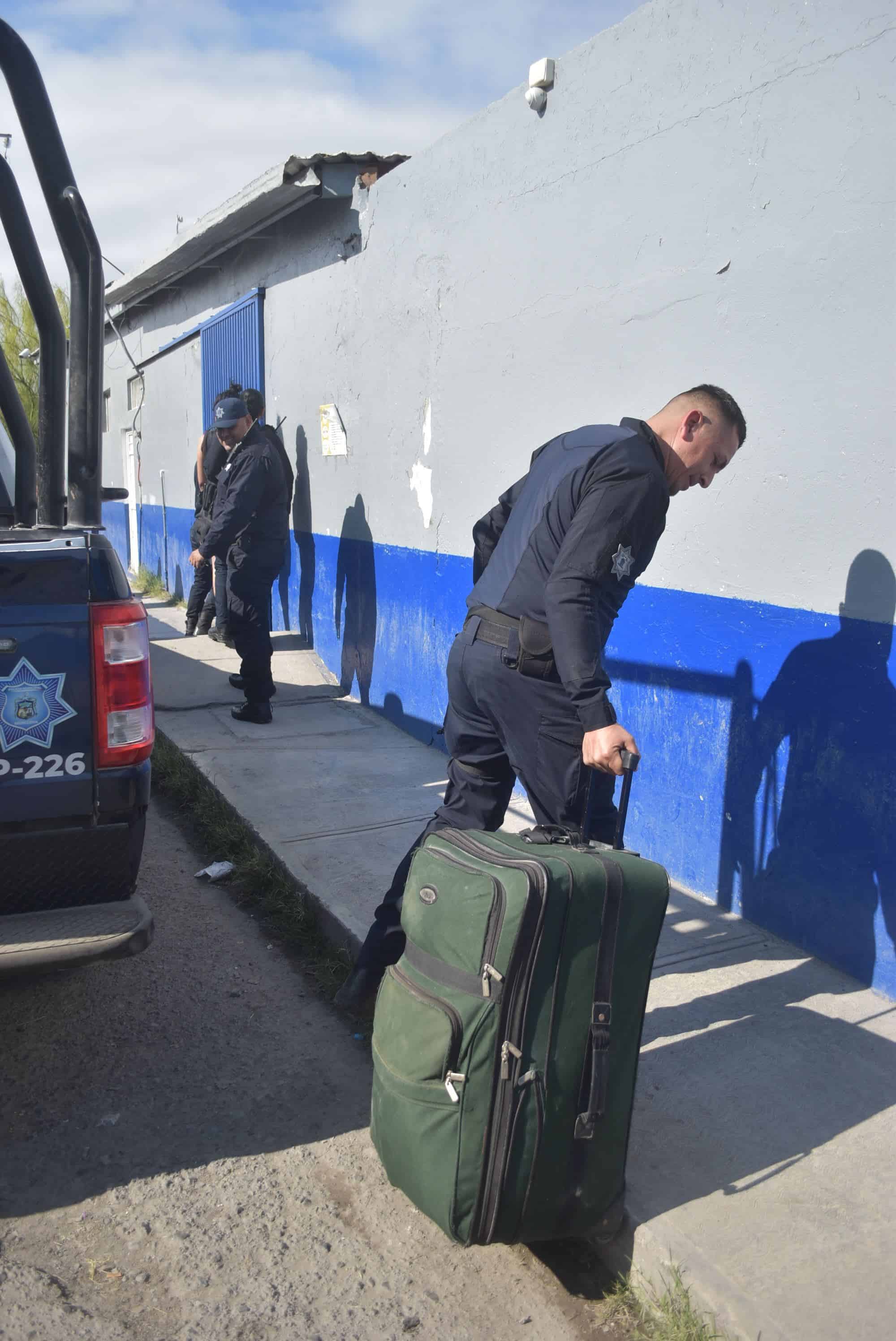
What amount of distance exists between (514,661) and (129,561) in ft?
43.7

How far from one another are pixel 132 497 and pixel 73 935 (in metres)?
12.6

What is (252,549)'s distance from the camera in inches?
251

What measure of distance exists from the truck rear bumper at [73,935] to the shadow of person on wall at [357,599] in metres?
4.25

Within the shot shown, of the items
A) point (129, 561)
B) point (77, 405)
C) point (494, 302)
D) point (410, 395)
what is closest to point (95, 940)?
point (77, 405)

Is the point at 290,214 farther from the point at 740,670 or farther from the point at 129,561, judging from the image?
the point at 129,561

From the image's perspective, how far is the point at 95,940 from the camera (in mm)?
2449

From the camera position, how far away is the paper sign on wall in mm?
7082

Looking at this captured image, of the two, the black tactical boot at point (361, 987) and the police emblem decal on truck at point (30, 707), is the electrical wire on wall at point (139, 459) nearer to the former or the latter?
the black tactical boot at point (361, 987)

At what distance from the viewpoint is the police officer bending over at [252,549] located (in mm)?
6285

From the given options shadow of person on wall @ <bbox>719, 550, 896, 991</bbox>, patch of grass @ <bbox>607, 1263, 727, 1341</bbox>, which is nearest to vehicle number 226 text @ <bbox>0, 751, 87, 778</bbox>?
patch of grass @ <bbox>607, 1263, 727, 1341</bbox>

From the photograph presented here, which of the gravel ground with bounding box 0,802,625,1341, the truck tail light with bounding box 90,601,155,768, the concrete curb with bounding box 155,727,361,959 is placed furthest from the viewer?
the concrete curb with bounding box 155,727,361,959

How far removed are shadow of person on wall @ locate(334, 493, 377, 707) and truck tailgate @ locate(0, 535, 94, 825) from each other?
13.9ft

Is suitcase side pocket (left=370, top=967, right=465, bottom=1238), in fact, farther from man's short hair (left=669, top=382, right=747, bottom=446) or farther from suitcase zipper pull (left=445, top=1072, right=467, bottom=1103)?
man's short hair (left=669, top=382, right=747, bottom=446)

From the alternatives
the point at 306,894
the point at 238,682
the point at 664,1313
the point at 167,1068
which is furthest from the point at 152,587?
the point at 664,1313
